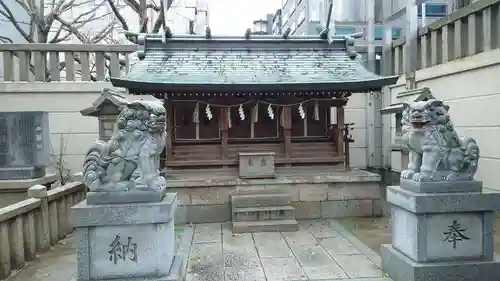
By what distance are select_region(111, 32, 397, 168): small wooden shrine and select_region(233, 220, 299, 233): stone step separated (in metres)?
2.94

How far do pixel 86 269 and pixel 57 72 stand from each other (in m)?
10.7

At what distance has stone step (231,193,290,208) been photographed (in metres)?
9.98

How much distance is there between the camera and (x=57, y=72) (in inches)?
537

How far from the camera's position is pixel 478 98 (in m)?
10.3

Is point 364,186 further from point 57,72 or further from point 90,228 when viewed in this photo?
point 57,72

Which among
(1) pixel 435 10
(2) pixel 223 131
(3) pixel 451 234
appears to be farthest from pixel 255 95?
(1) pixel 435 10

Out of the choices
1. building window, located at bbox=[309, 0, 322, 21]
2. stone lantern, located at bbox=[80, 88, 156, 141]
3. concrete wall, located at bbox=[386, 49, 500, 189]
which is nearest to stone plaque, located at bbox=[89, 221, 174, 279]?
stone lantern, located at bbox=[80, 88, 156, 141]

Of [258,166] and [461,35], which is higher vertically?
[461,35]

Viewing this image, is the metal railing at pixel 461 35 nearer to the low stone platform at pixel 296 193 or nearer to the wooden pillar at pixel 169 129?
the low stone platform at pixel 296 193

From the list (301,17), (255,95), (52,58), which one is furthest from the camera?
(301,17)

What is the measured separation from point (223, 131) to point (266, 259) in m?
5.34

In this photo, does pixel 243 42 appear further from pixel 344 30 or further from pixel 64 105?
pixel 344 30

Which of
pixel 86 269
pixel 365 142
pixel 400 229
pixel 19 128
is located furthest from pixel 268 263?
pixel 365 142

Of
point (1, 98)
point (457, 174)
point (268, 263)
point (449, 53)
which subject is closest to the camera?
point (457, 174)
